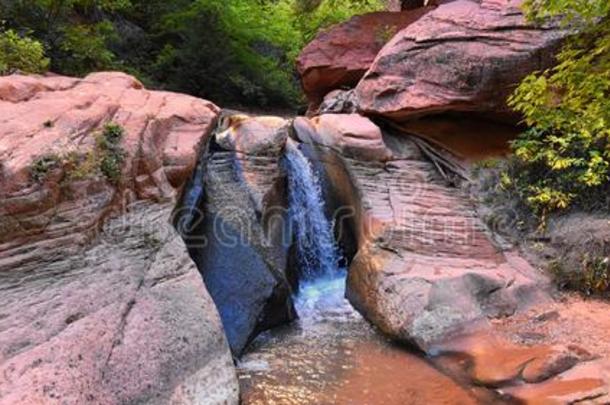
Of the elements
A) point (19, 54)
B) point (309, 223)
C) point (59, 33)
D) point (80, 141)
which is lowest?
point (309, 223)

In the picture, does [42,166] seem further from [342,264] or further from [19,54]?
[342,264]

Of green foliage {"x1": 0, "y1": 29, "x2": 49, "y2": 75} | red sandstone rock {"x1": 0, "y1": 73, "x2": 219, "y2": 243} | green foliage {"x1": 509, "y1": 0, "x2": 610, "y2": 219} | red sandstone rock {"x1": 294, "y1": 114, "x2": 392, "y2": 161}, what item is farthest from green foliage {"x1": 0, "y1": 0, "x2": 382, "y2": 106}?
red sandstone rock {"x1": 0, "y1": 73, "x2": 219, "y2": 243}

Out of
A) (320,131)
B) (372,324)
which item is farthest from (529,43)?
(372,324)

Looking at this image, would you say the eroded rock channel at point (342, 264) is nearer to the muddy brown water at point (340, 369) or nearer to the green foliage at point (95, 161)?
the muddy brown water at point (340, 369)

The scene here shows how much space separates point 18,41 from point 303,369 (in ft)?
19.9

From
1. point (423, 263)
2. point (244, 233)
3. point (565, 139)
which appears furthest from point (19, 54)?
point (565, 139)

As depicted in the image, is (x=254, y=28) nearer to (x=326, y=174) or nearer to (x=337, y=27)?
(x=337, y=27)

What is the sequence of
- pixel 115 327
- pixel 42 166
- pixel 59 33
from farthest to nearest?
1. pixel 59 33
2. pixel 42 166
3. pixel 115 327

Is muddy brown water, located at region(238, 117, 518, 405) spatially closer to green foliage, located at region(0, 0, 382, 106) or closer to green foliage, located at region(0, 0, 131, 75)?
green foliage, located at region(0, 0, 131, 75)

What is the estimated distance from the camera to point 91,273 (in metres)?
4.43

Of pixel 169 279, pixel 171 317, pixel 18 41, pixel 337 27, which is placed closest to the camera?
pixel 171 317

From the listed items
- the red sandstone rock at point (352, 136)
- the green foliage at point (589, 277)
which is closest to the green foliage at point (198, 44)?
the red sandstone rock at point (352, 136)

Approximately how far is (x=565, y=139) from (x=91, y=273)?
603 centimetres

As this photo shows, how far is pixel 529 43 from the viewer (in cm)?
768
